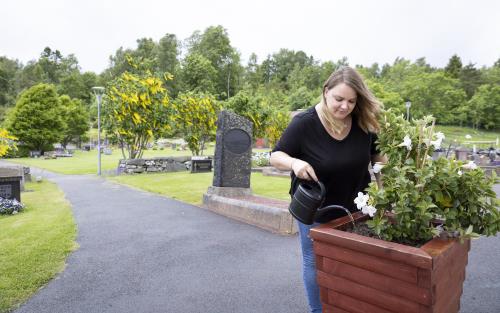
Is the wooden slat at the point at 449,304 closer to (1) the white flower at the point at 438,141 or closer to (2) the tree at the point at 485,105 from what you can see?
(1) the white flower at the point at 438,141

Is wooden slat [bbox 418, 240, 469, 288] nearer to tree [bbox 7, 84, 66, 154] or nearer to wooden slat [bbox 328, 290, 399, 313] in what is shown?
wooden slat [bbox 328, 290, 399, 313]

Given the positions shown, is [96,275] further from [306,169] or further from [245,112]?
[245,112]

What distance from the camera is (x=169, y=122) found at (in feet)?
55.9

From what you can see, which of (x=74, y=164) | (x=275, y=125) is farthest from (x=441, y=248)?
(x=74, y=164)

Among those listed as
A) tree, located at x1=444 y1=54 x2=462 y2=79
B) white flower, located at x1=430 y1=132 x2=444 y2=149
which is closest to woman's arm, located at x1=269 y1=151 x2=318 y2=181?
white flower, located at x1=430 y1=132 x2=444 y2=149

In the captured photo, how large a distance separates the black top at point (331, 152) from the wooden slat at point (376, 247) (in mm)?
401

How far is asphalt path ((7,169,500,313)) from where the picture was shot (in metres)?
3.34

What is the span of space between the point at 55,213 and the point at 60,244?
2.62 metres

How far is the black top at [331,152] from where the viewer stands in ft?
7.43

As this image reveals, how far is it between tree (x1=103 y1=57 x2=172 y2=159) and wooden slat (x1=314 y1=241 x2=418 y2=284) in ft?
49.4

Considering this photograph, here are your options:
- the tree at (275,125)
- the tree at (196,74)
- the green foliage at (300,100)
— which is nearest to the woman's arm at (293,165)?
the tree at (275,125)

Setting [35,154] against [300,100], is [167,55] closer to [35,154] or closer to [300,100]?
[300,100]

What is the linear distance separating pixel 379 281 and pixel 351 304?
0.77 feet

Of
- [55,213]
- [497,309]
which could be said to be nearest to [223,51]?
[55,213]
